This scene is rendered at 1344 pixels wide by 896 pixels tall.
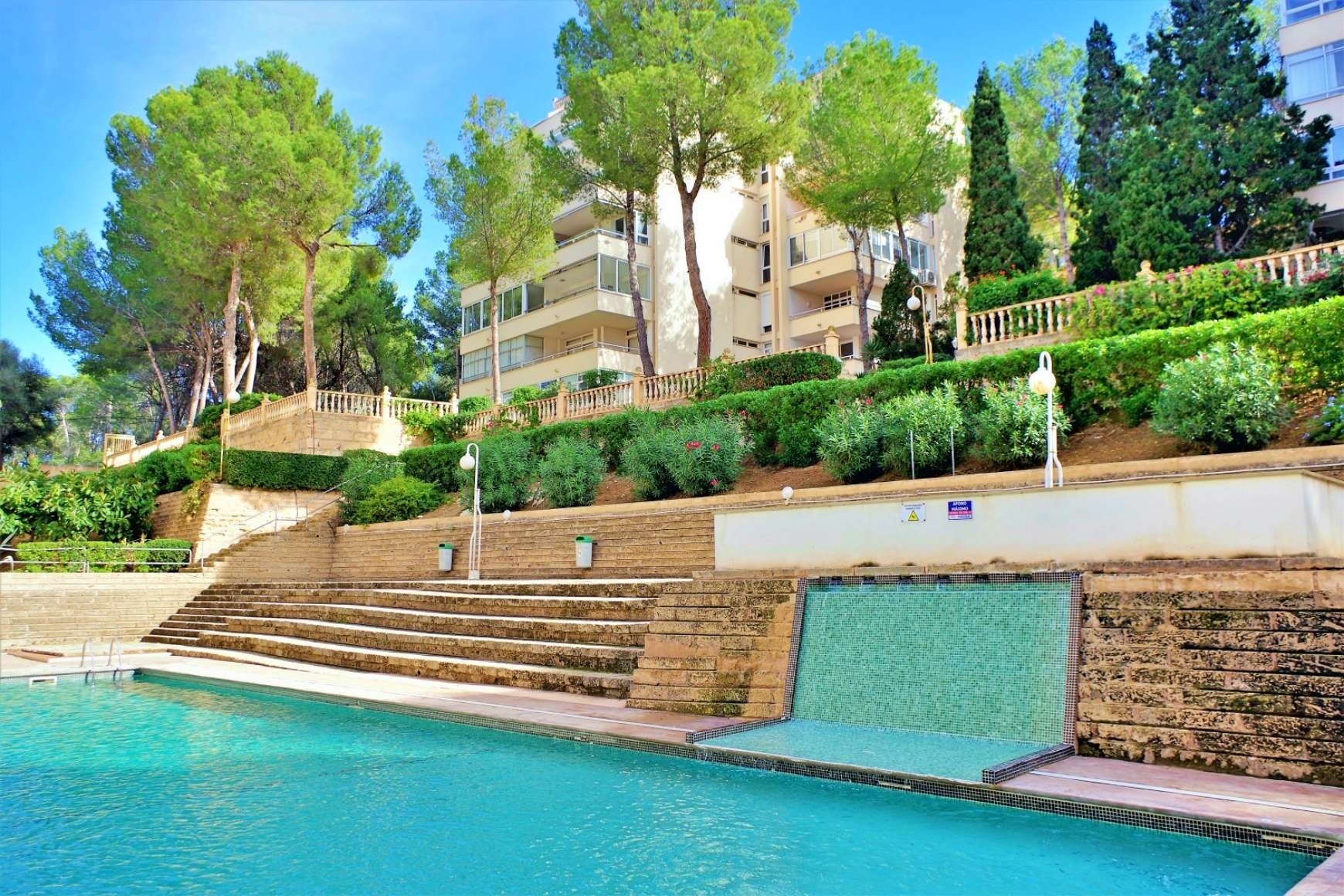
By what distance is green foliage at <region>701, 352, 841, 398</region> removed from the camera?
19438 mm

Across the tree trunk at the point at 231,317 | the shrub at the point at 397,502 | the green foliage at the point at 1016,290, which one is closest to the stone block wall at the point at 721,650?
the green foliage at the point at 1016,290

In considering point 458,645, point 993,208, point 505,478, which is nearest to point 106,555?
point 505,478

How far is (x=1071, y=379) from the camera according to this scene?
47.3 feet

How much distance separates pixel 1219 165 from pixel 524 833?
75.0 feet

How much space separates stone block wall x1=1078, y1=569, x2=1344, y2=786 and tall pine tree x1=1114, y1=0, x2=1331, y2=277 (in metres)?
16.5

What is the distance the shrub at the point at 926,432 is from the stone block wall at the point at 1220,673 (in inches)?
295

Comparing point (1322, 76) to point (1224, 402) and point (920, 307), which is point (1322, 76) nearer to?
point (920, 307)

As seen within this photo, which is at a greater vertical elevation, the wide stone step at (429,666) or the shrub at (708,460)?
the shrub at (708,460)

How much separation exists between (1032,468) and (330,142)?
26248 mm

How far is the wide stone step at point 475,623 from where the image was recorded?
427 inches

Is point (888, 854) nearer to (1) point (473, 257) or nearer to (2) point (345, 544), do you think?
(2) point (345, 544)

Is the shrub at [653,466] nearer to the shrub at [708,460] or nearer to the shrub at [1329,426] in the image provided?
the shrub at [708,460]

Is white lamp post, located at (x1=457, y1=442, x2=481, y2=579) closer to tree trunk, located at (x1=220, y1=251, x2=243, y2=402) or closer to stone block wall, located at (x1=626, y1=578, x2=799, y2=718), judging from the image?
stone block wall, located at (x1=626, y1=578, x2=799, y2=718)

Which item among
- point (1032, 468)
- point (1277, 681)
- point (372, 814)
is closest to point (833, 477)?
point (1032, 468)
